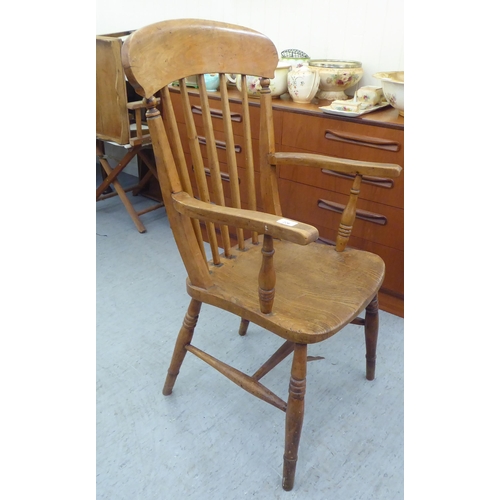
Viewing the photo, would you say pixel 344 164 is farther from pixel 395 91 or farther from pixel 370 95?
pixel 370 95

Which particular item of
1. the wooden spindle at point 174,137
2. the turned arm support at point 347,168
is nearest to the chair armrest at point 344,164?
the turned arm support at point 347,168

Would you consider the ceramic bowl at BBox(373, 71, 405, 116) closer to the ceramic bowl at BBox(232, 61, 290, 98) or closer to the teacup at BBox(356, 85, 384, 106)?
the teacup at BBox(356, 85, 384, 106)

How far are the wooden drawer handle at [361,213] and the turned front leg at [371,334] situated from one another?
515 millimetres

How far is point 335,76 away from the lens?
73.5 inches

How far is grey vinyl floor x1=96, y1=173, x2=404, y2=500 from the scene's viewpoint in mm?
1176

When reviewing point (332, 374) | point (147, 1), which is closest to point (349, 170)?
point (332, 374)

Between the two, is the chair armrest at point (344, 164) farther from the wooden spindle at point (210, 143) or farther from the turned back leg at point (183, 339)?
the turned back leg at point (183, 339)

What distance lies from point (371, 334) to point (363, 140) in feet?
2.39

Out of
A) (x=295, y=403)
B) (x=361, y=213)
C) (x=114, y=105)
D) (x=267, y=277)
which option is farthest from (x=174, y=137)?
(x=114, y=105)

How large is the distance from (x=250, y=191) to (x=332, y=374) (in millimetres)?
708

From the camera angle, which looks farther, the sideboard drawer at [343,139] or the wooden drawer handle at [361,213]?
the wooden drawer handle at [361,213]

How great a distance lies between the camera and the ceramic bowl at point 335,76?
186 cm

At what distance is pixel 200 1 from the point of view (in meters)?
2.45
